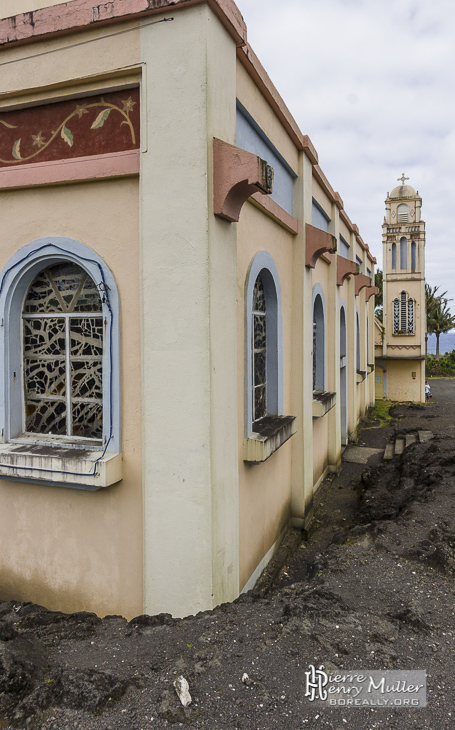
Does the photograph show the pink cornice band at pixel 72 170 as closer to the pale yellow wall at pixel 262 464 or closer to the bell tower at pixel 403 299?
the pale yellow wall at pixel 262 464

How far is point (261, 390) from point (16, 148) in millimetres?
3865

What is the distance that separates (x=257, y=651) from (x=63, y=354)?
10.2 feet

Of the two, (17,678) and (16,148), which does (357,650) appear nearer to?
(17,678)

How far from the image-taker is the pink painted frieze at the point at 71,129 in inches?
A: 159

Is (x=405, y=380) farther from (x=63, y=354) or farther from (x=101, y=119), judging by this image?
(x=101, y=119)

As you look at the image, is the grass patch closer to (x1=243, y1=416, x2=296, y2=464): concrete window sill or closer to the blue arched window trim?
(x1=243, y1=416, x2=296, y2=464): concrete window sill

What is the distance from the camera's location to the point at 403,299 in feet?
77.3

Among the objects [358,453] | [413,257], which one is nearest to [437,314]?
[413,257]

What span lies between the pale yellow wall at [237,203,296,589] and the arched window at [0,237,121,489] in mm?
1404

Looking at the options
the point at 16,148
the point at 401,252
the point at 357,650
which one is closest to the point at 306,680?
the point at 357,650

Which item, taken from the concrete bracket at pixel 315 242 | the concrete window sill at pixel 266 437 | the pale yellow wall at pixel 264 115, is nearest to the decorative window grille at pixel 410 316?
the concrete bracket at pixel 315 242

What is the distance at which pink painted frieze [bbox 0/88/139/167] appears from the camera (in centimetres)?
405

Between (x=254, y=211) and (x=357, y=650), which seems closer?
(x=357, y=650)

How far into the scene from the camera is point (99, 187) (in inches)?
165
